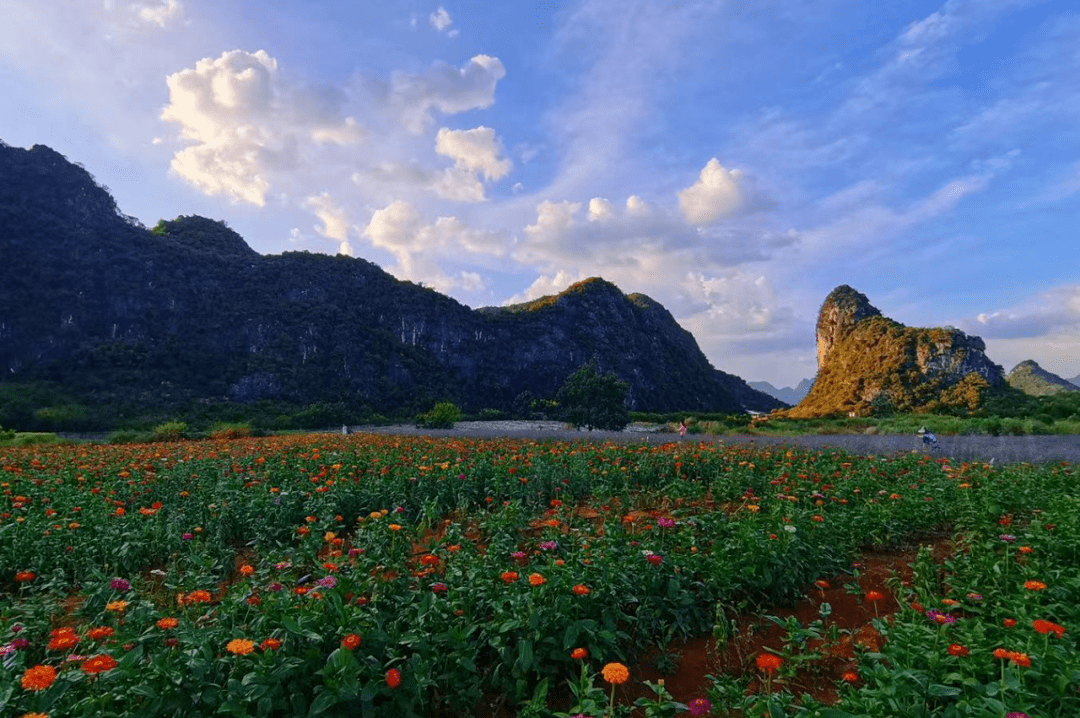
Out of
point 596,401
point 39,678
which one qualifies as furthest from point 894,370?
point 39,678

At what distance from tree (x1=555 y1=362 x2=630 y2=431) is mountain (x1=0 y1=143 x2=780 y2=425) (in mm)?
38339

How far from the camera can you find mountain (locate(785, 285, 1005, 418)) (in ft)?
175

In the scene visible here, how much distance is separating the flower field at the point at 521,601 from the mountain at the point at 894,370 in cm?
4928

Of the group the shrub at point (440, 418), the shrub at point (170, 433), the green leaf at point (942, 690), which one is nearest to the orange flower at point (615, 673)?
the green leaf at point (942, 690)

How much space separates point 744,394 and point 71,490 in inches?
5797

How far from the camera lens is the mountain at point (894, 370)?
2096 inches

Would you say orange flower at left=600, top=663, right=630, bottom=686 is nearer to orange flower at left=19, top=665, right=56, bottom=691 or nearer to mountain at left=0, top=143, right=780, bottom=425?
orange flower at left=19, top=665, right=56, bottom=691

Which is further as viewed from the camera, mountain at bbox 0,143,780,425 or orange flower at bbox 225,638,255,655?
mountain at bbox 0,143,780,425

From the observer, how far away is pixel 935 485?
6.08 meters

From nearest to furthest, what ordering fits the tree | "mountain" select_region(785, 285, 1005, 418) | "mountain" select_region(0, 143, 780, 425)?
the tree → "mountain" select_region(785, 285, 1005, 418) → "mountain" select_region(0, 143, 780, 425)

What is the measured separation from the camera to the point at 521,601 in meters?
2.83

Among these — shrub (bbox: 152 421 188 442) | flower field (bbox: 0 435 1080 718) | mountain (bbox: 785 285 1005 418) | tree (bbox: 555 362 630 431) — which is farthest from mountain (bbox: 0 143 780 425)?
flower field (bbox: 0 435 1080 718)

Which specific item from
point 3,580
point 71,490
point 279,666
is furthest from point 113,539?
point 279,666

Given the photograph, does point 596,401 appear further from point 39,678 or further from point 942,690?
point 39,678
